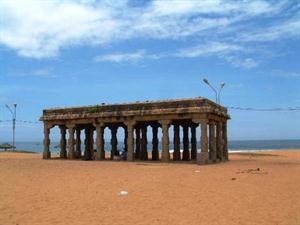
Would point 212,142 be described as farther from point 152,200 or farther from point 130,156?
point 152,200

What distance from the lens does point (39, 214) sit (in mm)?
10977

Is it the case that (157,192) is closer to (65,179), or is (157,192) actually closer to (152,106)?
(65,179)

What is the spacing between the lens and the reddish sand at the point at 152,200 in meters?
10.4

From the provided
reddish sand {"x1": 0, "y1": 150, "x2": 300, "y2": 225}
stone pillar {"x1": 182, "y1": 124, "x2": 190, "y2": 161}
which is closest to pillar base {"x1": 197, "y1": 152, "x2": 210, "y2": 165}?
reddish sand {"x1": 0, "y1": 150, "x2": 300, "y2": 225}

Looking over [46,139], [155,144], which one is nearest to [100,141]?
[155,144]

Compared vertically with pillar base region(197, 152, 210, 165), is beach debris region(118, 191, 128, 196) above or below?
below

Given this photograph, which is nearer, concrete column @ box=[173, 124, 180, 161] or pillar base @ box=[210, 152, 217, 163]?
pillar base @ box=[210, 152, 217, 163]

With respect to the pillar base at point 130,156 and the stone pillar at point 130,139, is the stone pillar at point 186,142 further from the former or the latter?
the pillar base at point 130,156

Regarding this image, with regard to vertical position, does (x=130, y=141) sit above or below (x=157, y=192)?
above

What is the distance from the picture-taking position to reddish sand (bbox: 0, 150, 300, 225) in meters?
10.4

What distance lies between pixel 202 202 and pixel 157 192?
7.55ft

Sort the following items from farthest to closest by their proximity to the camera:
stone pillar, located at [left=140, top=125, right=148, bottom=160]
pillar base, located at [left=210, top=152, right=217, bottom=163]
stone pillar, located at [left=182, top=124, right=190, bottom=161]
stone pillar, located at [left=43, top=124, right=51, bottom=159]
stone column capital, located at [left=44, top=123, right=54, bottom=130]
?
1. stone pillar, located at [left=43, top=124, right=51, bottom=159]
2. stone column capital, located at [left=44, top=123, right=54, bottom=130]
3. stone pillar, located at [left=140, top=125, right=148, bottom=160]
4. stone pillar, located at [left=182, top=124, right=190, bottom=161]
5. pillar base, located at [left=210, top=152, right=217, bottom=163]

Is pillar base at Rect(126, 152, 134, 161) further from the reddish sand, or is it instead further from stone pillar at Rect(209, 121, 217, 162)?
the reddish sand

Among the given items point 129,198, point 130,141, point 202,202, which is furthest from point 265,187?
point 130,141
